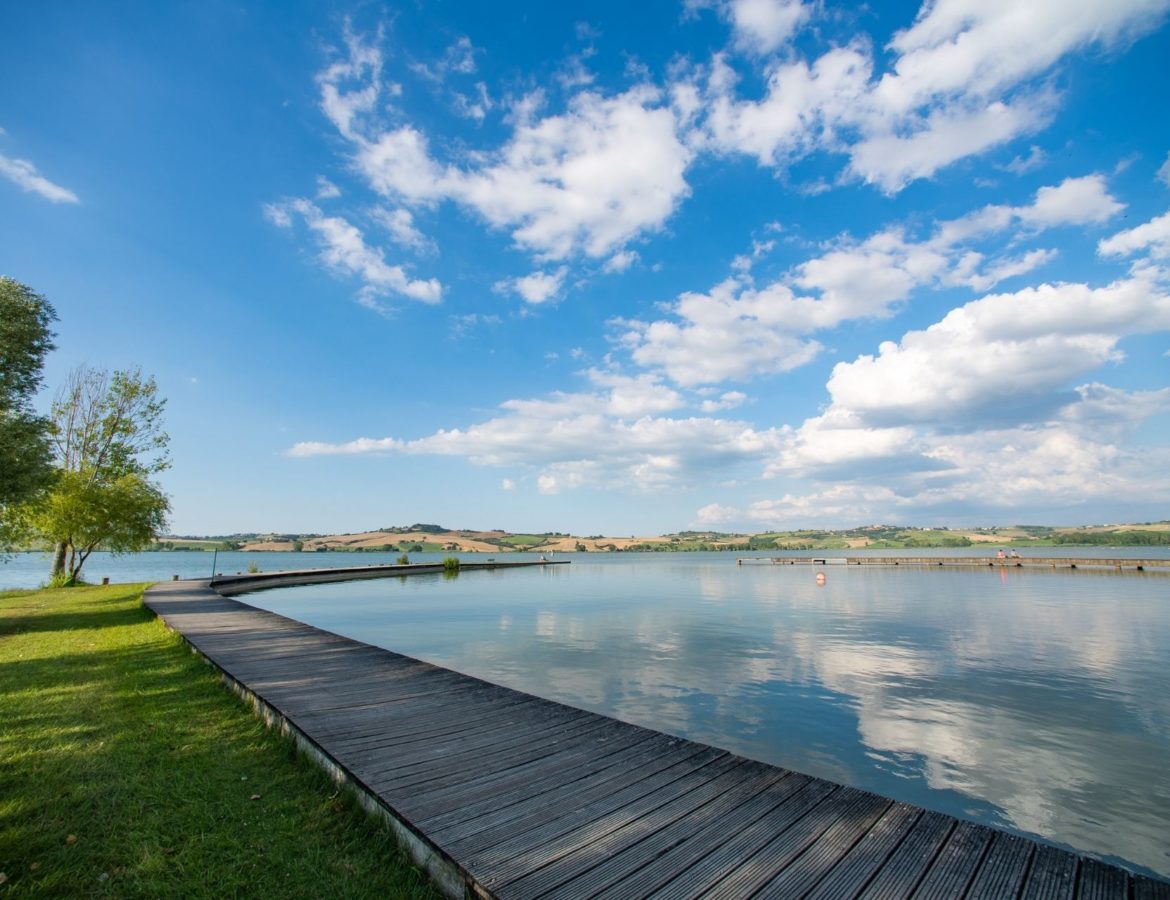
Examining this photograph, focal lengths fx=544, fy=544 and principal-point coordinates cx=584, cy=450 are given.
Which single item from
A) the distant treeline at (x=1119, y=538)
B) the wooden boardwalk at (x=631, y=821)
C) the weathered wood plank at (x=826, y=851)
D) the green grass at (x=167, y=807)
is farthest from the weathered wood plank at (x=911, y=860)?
the distant treeline at (x=1119, y=538)

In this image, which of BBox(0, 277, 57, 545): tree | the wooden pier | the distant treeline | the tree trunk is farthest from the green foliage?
the distant treeline

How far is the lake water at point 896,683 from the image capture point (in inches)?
291

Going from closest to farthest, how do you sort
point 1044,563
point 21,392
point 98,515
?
1. point 21,392
2. point 98,515
3. point 1044,563

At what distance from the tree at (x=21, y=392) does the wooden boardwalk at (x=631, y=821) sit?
43.1 feet

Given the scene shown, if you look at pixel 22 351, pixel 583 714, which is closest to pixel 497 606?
pixel 22 351

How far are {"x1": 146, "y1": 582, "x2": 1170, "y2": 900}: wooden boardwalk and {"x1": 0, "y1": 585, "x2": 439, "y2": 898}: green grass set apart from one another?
313 millimetres

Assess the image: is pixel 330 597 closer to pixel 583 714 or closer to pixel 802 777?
pixel 583 714

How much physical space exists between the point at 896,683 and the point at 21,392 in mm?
26105

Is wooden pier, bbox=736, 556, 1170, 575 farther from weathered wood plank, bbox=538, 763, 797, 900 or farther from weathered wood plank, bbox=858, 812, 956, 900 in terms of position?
weathered wood plank, bbox=538, 763, 797, 900

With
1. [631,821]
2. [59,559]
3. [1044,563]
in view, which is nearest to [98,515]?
[59,559]

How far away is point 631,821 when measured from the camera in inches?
164

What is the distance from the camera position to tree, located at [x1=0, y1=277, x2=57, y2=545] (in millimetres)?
14297

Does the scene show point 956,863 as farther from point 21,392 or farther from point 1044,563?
point 1044,563

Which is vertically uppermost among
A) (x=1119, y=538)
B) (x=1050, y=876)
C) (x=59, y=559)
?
(x=1119, y=538)
